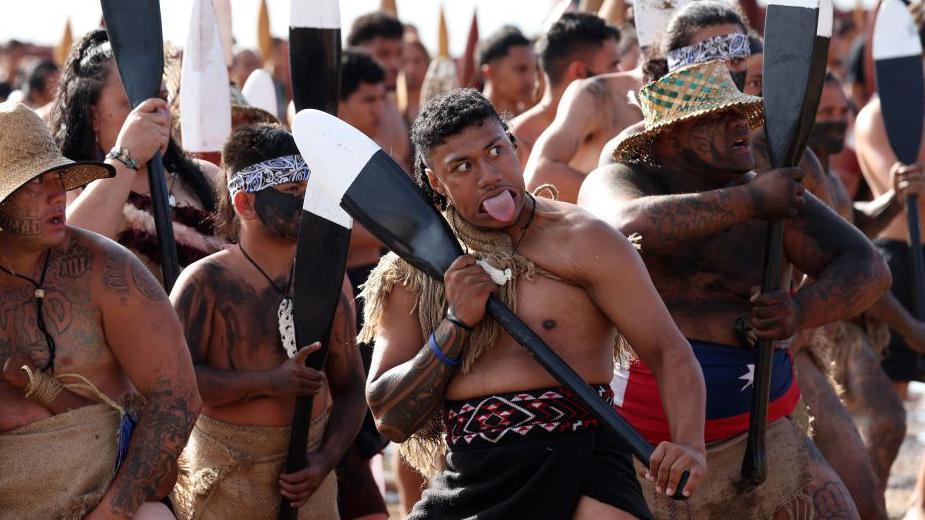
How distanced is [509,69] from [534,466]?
19.4 ft

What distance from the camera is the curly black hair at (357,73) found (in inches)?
315

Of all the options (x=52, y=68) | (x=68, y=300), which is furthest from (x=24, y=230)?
(x=52, y=68)


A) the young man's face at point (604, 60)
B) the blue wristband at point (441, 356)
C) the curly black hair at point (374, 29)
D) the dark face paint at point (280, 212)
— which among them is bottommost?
the curly black hair at point (374, 29)

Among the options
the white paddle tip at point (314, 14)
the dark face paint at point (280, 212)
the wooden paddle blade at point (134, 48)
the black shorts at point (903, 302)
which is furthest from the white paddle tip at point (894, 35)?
the wooden paddle blade at point (134, 48)

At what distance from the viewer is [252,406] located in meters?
4.98

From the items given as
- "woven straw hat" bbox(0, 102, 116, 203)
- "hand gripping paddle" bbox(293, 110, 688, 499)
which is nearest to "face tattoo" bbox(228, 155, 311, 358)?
"hand gripping paddle" bbox(293, 110, 688, 499)

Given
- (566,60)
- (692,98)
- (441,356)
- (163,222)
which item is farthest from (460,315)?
(566,60)

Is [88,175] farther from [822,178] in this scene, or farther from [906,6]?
[906,6]

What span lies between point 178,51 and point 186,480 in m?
2.32

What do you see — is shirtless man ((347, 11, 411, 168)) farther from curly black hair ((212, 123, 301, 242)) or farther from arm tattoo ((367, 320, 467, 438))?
arm tattoo ((367, 320, 467, 438))

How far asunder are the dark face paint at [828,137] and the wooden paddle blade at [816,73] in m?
2.66

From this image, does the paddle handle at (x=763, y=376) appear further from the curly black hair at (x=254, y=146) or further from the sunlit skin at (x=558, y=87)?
the sunlit skin at (x=558, y=87)

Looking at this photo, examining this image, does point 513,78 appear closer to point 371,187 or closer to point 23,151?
point 371,187

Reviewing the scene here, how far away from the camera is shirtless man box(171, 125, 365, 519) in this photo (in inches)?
193
